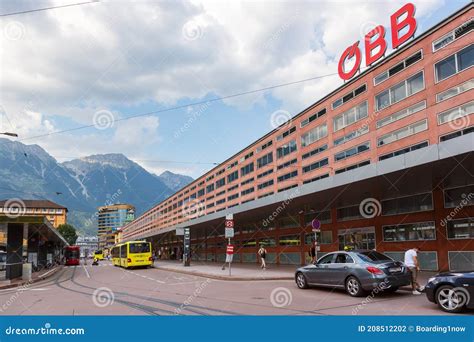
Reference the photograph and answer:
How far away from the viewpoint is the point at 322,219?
3459cm

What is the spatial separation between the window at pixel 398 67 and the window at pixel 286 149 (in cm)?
1836

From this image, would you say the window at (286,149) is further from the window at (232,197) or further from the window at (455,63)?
the window at (455,63)

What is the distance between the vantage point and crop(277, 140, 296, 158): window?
55188 mm

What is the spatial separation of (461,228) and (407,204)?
12.8 feet

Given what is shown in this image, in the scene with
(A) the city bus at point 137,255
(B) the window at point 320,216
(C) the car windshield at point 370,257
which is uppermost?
(B) the window at point 320,216

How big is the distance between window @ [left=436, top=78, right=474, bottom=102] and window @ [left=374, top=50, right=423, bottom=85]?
3.60 metres

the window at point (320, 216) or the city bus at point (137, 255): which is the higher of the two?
the window at point (320, 216)

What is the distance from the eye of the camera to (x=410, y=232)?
25828 millimetres

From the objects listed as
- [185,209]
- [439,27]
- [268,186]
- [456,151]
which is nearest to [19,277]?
[456,151]

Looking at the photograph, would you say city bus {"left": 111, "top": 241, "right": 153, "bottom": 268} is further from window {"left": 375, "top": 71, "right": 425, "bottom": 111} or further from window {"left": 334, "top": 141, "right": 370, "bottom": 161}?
window {"left": 375, "top": 71, "right": 425, "bottom": 111}

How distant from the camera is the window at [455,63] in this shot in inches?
1102

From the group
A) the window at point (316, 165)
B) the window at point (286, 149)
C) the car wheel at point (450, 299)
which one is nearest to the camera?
the car wheel at point (450, 299)

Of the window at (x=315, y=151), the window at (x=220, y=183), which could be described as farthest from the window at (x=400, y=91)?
the window at (x=220, y=183)

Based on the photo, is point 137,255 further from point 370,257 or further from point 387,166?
point 370,257
